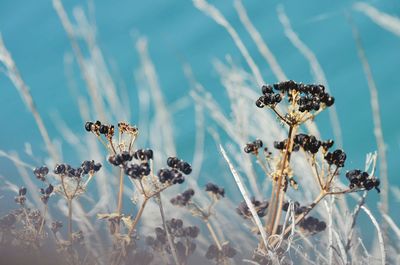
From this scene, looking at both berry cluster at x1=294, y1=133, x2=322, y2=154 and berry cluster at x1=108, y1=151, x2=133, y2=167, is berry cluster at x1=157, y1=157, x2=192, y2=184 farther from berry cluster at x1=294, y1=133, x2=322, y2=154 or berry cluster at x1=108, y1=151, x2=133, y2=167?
berry cluster at x1=294, y1=133, x2=322, y2=154

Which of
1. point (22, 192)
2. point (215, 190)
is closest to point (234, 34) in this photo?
point (215, 190)

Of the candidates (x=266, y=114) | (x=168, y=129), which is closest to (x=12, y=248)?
(x=168, y=129)

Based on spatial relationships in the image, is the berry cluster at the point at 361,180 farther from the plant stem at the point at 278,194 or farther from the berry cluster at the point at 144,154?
the berry cluster at the point at 144,154

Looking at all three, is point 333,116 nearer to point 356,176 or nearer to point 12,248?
point 356,176

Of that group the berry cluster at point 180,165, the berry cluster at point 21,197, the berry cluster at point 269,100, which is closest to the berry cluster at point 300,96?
the berry cluster at point 269,100

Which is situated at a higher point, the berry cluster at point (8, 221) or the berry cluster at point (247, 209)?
the berry cluster at point (247, 209)

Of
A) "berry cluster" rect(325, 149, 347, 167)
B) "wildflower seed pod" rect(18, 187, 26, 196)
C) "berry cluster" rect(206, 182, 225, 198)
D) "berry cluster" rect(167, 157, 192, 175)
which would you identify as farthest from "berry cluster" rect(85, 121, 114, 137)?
"berry cluster" rect(325, 149, 347, 167)
